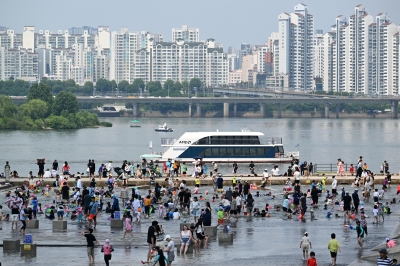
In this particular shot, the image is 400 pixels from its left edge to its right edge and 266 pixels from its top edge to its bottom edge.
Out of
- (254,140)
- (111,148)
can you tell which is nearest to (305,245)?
(254,140)

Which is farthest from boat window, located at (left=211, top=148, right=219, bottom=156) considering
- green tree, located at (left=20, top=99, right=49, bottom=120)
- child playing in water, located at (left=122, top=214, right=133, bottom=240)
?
green tree, located at (left=20, top=99, right=49, bottom=120)

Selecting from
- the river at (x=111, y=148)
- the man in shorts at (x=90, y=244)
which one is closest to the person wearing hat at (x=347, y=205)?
the man in shorts at (x=90, y=244)

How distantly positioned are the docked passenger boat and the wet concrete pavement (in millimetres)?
28463

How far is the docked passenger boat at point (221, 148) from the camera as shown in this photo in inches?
2779

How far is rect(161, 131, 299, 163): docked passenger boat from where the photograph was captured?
70.6 meters

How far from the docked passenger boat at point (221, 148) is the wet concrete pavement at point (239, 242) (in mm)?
28463

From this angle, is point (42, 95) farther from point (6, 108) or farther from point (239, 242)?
point (239, 242)

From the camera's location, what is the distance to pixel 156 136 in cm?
14325

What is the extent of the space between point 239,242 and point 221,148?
35.7 metres

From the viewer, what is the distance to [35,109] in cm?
15700

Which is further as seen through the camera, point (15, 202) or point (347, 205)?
point (347, 205)

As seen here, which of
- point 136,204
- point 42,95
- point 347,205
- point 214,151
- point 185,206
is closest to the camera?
point 136,204

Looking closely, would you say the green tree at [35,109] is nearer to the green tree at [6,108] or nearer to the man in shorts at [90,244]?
the green tree at [6,108]

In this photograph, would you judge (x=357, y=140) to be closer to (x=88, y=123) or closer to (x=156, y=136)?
(x=156, y=136)
